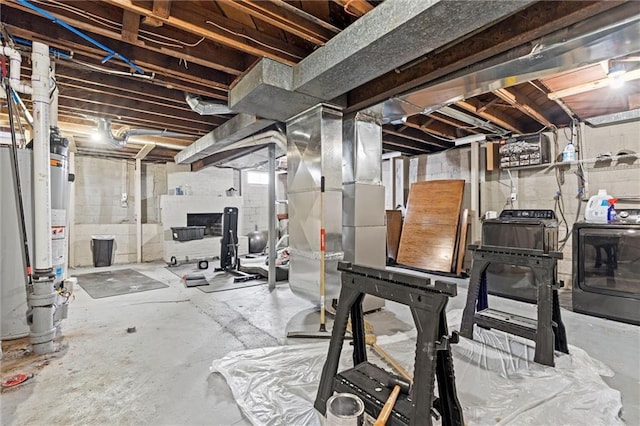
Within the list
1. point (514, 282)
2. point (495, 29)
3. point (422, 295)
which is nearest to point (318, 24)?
point (495, 29)

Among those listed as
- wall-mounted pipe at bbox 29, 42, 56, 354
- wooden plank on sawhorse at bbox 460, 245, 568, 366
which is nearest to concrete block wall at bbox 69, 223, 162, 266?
wall-mounted pipe at bbox 29, 42, 56, 354

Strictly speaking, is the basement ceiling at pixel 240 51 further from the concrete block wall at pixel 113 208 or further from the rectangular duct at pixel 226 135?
the concrete block wall at pixel 113 208

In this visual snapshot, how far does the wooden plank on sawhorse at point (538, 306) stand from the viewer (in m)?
2.24

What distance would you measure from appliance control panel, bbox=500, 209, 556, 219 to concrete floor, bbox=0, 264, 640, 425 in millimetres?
1292

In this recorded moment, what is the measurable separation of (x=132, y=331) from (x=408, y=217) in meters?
4.77

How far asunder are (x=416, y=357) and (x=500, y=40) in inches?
80.3

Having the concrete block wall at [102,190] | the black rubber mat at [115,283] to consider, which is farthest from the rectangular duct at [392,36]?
the concrete block wall at [102,190]

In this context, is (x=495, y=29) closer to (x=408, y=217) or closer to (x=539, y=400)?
(x=539, y=400)

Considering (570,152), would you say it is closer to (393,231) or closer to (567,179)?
(567,179)

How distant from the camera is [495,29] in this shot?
6.64 feet

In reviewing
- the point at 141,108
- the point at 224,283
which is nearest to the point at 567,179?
the point at 224,283

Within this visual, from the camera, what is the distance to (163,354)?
8.05 feet

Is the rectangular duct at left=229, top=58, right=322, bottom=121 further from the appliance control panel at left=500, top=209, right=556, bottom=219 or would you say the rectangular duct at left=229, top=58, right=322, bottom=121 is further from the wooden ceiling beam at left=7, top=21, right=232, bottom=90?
the appliance control panel at left=500, top=209, right=556, bottom=219

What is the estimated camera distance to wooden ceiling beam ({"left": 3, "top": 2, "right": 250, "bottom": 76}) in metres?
2.08
